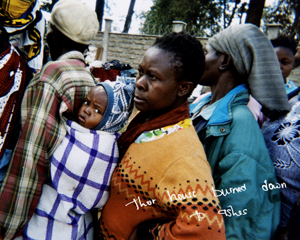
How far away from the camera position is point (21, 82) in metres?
1.51

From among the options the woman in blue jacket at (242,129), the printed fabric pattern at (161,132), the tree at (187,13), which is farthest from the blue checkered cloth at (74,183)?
the tree at (187,13)

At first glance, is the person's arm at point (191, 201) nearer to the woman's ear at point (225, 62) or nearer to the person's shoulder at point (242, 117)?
the person's shoulder at point (242, 117)

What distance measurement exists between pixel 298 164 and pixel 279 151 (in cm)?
14

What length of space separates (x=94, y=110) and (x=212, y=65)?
3.39ft

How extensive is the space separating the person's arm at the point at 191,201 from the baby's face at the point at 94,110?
570 millimetres

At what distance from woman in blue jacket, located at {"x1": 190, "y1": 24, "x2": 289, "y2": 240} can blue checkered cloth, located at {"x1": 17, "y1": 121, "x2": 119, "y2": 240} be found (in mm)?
642

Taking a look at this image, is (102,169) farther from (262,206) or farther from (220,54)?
(220,54)

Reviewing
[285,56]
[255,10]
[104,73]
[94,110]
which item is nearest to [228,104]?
[94,110]

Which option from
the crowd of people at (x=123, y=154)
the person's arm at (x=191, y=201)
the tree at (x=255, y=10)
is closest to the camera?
the person's arm at (x=191, y=201)

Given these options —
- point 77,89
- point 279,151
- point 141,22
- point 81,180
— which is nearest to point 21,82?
point 77,89

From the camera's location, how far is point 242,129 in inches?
56.3

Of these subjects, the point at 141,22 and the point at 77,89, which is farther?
the point at 141,22

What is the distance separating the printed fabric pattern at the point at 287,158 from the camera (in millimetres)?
1490

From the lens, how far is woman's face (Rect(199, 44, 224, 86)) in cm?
183
